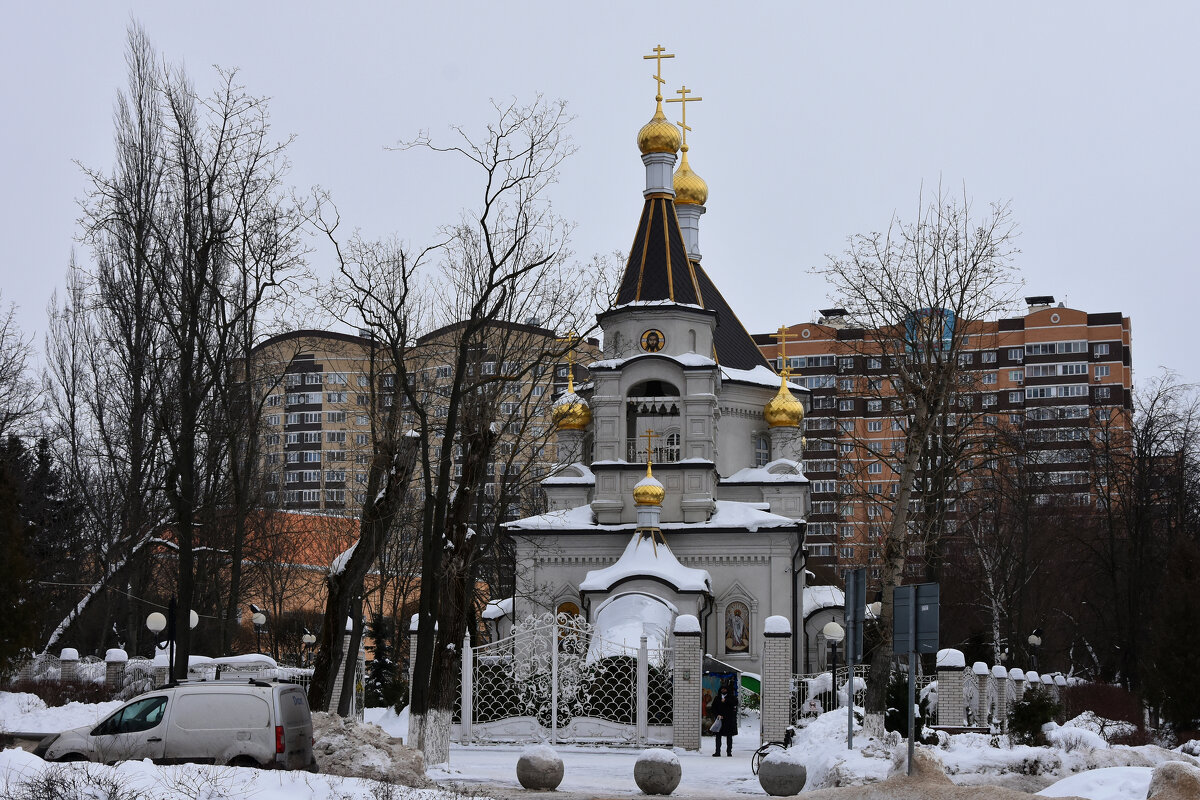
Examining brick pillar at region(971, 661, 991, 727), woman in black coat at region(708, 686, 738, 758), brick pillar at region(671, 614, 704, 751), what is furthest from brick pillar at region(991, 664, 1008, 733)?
brick pillar at region(671, 614, 704, 751)

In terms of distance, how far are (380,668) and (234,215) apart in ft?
44.1

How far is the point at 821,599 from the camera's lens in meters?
40.0

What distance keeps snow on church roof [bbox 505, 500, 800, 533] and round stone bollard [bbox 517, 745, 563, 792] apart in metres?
18.5

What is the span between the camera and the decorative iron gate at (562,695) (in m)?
23.5

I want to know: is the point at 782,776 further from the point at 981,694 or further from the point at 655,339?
the point at 655,339

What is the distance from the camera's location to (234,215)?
2236 centimetres

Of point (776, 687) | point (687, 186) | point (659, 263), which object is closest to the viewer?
point (776, 687)

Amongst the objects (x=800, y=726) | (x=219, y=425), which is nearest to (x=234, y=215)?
(x=219, y=425)

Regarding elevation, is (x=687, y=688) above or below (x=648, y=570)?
below

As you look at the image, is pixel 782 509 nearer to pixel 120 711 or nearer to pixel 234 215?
pixel 234 215

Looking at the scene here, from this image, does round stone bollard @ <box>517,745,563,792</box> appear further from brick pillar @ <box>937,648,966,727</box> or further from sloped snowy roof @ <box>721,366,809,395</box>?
sloped snowy roof @ <box>721,366,809,395</box>

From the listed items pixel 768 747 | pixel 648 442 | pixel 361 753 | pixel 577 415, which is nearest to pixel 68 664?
pixel 361 753

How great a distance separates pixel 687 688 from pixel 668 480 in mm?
13114

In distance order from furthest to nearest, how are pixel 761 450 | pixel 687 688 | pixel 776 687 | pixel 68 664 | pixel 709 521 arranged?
pixel 761 450, pixel 709 521, pixel 68 664, pixel 687 688, pixel 776 687
